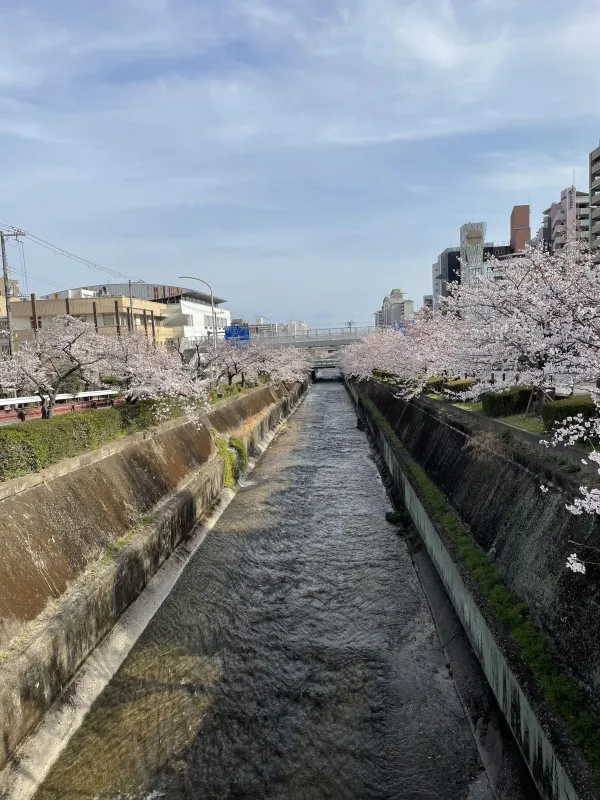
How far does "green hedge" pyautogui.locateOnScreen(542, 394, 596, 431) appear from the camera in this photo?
426 inches

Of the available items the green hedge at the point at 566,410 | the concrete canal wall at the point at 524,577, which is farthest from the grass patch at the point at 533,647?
the green hedge at the point at 566,410

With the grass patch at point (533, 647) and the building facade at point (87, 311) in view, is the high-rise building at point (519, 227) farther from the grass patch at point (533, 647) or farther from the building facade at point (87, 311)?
the grass patch at point (533, 647)

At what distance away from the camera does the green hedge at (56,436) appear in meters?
10.9

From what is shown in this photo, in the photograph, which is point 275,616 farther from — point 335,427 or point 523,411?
point 335,427

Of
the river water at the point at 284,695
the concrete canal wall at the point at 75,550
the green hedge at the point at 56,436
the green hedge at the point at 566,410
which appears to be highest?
the green hedge at the point at 566,410

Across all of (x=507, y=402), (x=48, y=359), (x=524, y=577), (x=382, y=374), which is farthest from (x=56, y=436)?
(x=382, y=374)

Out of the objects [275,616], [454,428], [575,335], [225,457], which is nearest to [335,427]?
[225,457]

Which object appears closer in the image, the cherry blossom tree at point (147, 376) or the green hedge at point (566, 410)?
the green hedge at point (566, 410)

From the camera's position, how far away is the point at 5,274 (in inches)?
992

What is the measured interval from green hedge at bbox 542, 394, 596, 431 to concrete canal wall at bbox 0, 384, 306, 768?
10320 millimetres

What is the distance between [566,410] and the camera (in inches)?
431

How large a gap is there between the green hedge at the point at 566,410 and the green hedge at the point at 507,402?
384 cm

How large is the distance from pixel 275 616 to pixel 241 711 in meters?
3.27

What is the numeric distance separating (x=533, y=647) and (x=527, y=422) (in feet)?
→ 24.2
